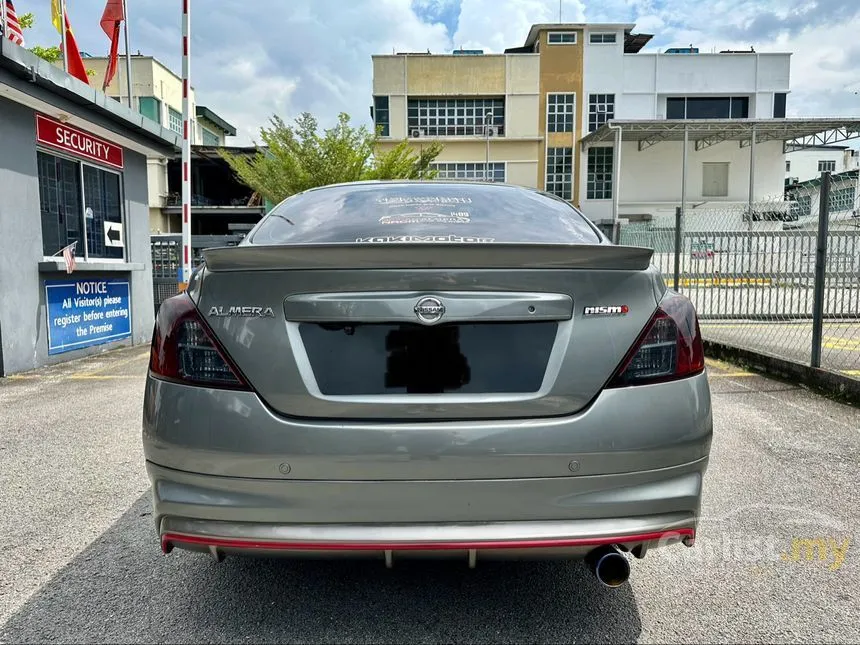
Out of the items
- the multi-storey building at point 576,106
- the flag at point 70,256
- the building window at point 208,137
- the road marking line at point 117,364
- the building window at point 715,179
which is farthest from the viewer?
the building window at point 208,137

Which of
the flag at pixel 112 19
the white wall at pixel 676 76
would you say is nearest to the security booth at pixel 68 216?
the flag at pixel 112 19

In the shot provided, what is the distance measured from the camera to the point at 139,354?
8.84 m

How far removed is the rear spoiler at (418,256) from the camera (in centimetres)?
185

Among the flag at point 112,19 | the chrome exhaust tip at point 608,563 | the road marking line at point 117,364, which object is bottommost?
the road marking line at point 117,364

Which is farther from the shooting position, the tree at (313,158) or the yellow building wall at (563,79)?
the yellow building wall at (563,79)

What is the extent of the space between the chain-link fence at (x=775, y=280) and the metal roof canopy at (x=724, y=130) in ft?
73.5

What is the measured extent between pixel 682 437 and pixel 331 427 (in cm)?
107

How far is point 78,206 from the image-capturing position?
8438mm

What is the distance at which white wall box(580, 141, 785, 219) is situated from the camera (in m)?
36.7

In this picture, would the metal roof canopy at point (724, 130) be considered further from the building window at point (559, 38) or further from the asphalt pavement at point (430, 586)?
the asphalt pavement at point (430, 586)

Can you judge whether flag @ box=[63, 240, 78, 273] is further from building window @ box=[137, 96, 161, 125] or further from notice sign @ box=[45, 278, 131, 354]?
building window @ box=[137, 96, 161, 125]

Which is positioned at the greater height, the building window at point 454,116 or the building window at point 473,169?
the building window at point 454,116

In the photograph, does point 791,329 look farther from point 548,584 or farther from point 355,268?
point 355,268

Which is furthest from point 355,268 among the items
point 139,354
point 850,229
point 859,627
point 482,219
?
point 850,229
